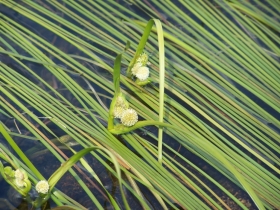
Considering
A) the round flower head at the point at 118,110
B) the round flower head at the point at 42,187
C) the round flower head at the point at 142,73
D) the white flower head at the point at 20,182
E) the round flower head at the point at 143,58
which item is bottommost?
the white flower head at the point at 20,182

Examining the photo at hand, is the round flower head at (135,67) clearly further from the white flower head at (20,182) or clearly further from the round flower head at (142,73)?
the white flower head at (20,182)

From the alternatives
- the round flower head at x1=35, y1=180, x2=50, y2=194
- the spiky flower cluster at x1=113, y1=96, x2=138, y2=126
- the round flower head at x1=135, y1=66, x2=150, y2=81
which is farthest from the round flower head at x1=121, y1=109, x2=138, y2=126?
the round flower head at x1=35, y1=180, x2=50, y2=194

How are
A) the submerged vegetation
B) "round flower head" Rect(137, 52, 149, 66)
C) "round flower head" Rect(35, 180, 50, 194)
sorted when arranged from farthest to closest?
"round flower head" Rect(137, 52, 149, 66)
the submerged vegetation
"round flower head" Rect(35, 180, 50, 194)

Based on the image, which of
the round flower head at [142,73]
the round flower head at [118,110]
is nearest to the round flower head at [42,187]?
the round flower head at [118,110]

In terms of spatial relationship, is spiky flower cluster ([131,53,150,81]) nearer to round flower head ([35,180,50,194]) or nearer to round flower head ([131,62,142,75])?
round flower head ([131,62,142,75])

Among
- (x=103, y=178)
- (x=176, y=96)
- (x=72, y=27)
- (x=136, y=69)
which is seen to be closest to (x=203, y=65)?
(x=176, y=96)

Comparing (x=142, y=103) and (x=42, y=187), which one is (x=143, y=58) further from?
(x=42, y=187)

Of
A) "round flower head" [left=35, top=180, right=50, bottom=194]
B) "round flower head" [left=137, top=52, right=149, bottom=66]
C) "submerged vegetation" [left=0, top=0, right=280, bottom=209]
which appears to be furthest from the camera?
"round flower head" [left=137, top=52, right=149, bottom=66]
